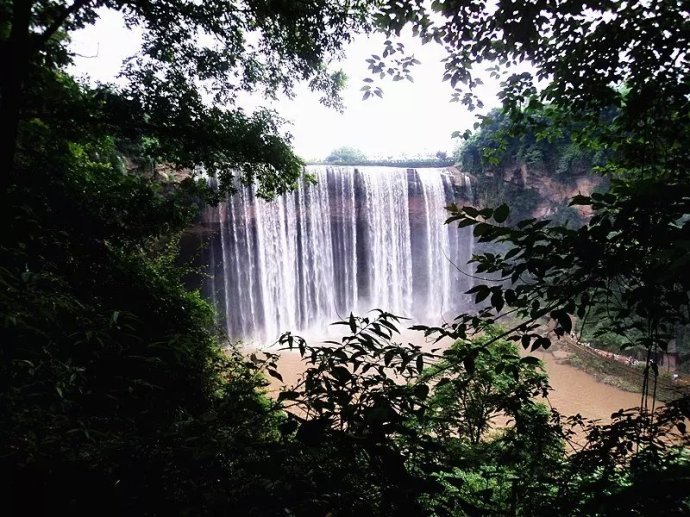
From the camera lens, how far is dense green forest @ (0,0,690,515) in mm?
1430

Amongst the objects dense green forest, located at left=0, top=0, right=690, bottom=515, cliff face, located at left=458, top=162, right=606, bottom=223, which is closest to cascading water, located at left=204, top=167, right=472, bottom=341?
cliff face, located at left=458, top=162, right=606, bottom=223

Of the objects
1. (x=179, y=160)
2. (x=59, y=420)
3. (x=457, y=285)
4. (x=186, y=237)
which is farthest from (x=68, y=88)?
(x=457, y=285)

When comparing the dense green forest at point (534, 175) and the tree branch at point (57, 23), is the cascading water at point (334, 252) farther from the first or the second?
the tree branch at point (57, 23)

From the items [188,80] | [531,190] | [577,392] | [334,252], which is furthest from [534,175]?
[188,80]

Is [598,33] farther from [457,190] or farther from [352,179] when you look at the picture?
[457,190]

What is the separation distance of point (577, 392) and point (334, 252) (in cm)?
1347

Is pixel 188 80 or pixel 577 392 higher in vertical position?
pixel 188 80

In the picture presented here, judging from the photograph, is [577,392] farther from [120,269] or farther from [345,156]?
[345,156]

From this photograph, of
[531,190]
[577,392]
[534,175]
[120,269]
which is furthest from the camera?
[531,190]

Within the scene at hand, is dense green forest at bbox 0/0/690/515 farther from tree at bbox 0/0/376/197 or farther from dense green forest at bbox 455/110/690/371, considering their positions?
dense green forest at bbox 455/110/690/371

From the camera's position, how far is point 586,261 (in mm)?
1530

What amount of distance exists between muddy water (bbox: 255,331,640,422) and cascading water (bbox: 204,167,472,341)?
422 centimetres

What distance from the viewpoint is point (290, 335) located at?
1.93 metres

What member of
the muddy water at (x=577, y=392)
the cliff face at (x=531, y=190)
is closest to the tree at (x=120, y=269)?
the muddy water at (x=577, y=392)
